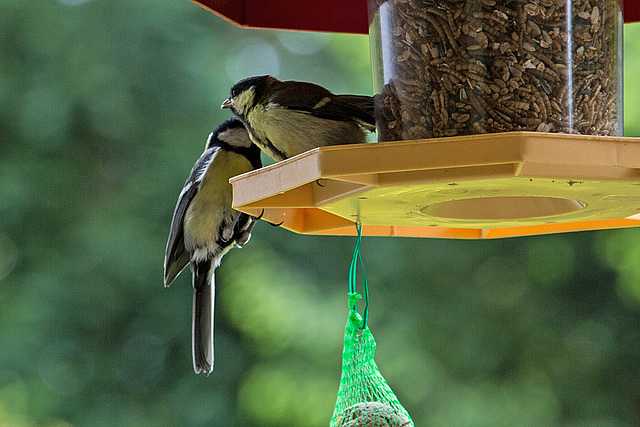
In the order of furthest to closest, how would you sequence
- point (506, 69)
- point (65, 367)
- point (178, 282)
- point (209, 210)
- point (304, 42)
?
point (304, 42), point (178, 282), point (65, 367), point (209, 210), point (506, 69)

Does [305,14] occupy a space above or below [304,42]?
below

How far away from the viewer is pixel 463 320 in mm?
4453

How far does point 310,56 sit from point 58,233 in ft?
5.71

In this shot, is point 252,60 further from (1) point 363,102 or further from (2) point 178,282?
(1) point 363,102

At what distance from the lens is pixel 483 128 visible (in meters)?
1.05

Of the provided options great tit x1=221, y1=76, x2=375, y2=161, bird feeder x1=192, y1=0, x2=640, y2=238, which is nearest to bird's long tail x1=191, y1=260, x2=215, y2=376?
great tit x1=221, y1=76, x2=375, y2=161

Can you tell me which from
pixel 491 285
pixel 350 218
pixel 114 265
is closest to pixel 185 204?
pixel 350 218

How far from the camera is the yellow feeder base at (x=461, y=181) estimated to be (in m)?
0.88

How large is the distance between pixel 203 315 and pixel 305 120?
127cm

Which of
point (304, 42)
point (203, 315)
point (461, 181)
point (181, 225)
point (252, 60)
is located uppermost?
point (304, 42)

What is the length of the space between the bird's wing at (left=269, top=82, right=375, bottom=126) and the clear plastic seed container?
0.26 metres

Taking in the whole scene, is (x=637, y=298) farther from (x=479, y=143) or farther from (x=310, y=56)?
(x=479, y=143)

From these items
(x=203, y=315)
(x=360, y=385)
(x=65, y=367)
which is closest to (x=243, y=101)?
(x=360, y=385)

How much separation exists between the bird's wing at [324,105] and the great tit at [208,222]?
0.80m
